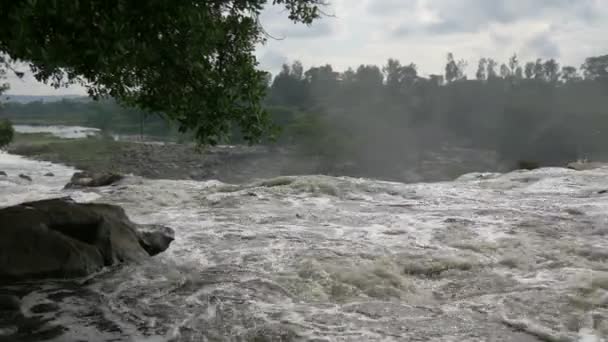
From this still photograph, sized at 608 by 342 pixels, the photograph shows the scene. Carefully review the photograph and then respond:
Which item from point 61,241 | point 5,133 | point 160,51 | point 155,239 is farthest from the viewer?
point 5,133

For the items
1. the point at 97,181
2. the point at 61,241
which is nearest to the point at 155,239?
the point at 61,241

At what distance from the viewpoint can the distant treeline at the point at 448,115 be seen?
6228 cm

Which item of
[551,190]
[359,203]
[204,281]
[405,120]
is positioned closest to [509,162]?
[405,120]

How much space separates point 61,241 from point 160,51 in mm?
3761

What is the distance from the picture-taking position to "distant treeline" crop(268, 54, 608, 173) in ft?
204

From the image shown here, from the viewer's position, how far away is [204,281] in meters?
8.12

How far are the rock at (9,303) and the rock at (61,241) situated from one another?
101 centimetres

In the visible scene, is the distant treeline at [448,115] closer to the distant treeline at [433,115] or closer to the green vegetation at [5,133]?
the distant treeline at [433,115]

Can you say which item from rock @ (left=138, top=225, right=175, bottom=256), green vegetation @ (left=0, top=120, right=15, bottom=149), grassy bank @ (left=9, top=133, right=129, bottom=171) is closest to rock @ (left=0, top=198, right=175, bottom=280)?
rock @ (left=138, top=225, right=175, bottom=256)

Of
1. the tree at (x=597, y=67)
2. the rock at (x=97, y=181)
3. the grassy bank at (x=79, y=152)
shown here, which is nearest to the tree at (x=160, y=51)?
the rock at (x=97, y=181)

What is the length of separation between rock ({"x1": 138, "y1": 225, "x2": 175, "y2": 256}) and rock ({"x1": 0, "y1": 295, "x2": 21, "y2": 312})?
2.95 metres

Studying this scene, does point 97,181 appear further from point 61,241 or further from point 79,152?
point 79,152

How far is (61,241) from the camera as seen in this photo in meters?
7.91

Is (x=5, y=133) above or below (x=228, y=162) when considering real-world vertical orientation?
above
